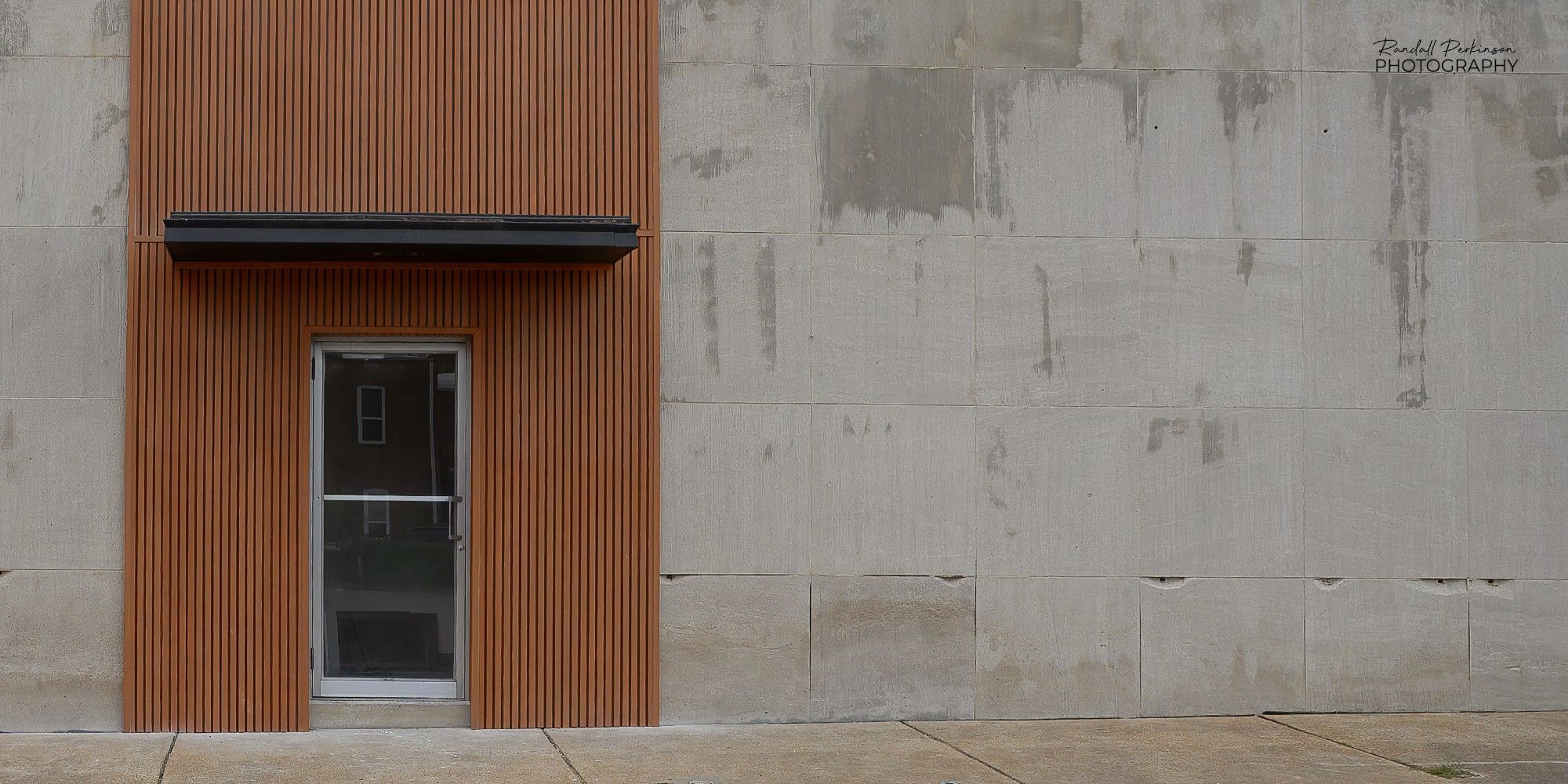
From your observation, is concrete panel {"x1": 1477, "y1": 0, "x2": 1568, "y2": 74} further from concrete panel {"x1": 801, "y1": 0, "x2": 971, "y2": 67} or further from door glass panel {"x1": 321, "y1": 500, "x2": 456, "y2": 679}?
door glass panel {"x1": 321, "y1": 500, "x2": 456, "y2": 679}

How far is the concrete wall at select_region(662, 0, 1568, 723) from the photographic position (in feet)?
33.1

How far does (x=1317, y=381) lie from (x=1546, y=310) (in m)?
1.96

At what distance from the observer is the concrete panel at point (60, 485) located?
9.55 metres

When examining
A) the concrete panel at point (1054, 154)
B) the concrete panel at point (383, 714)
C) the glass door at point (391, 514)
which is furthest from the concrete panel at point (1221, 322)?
the concrete panel at point (383, 714)

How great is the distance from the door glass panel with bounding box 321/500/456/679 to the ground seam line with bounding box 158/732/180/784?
1.07 meters

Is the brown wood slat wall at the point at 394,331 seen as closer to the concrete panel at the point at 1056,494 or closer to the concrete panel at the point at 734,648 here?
the concrete panel at the point at 734,648

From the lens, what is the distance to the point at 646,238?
9.95 metres

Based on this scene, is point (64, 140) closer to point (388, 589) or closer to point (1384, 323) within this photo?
point (388, 589)

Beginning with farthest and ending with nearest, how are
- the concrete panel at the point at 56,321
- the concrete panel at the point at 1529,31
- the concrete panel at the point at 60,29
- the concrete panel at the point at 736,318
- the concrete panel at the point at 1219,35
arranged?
the concrete panel at the point at 1529,31
the concrete panel at the point at 1219,35
the concrete panel at the point at 736,318
the concrete panel at the point at 60,29
the concrete panel at the point at 56,321

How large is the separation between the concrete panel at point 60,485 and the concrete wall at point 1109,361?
3.95 meters

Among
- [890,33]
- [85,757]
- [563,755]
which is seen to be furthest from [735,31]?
[85,757]

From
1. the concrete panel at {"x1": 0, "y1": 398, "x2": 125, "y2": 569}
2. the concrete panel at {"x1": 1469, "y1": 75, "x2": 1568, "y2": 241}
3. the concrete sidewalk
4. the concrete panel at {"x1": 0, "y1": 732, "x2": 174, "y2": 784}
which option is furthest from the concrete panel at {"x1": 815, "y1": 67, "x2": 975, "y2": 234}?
the concrete panel at {"x1": 0, "y1": 732, "x2": 174, "y2": 784}

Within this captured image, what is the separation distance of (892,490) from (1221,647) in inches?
111

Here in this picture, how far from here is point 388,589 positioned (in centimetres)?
984
